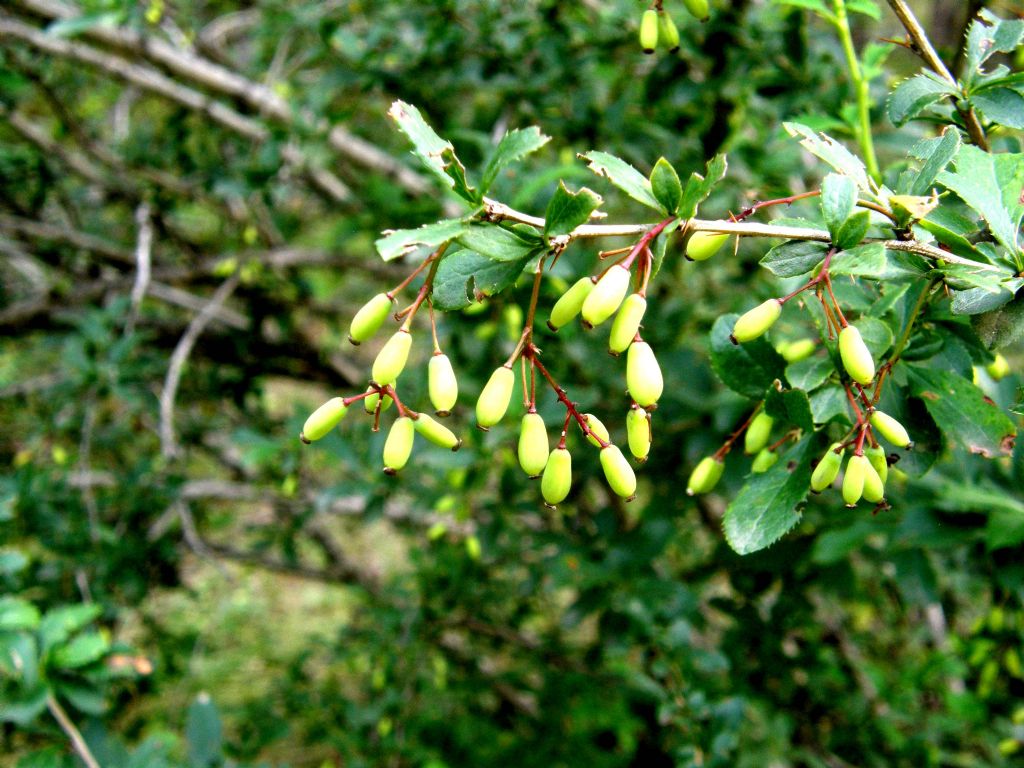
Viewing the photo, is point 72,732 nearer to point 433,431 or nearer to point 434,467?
point 434,467

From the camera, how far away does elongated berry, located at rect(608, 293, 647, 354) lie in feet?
2.54

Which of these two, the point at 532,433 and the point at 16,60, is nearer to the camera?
the point at 532,433

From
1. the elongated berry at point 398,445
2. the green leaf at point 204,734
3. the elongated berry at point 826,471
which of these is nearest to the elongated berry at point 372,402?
the elongated berry at point 398,445

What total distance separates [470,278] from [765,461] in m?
0.45

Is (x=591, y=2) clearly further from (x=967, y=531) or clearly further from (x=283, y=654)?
(x=283, y=654)

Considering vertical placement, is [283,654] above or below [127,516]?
below

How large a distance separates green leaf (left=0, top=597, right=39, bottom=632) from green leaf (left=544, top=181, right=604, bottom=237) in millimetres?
1348

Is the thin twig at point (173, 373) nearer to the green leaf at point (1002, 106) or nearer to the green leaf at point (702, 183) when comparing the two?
the green leaf at point (702, 183)

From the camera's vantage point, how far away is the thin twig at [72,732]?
1527mm

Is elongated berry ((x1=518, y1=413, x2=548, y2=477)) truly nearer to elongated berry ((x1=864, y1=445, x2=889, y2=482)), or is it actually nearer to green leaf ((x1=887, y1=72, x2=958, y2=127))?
elongated berry ((x1=864, y1=445, x2=889, y2=482))

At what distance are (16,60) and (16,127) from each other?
0.23m

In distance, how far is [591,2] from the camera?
2494 millimetres

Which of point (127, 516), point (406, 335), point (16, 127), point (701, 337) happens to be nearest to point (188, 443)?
point (127, 516)

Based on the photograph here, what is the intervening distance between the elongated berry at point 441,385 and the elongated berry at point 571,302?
126 mm
